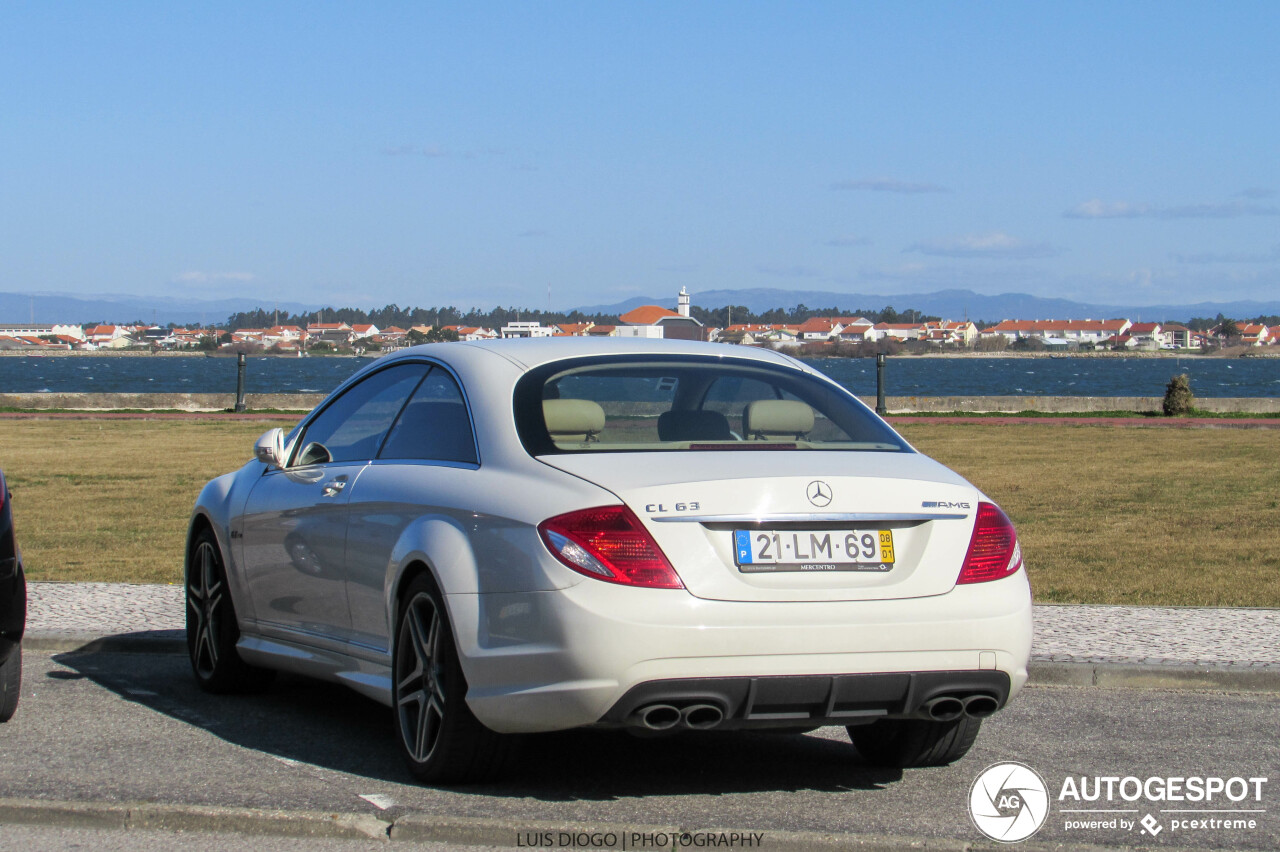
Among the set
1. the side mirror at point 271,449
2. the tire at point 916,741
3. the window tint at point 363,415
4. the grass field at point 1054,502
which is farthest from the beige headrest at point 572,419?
the grass field at point 1054,502

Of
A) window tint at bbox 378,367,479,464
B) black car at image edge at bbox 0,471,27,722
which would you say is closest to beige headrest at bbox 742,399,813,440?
window tint at bbox 378,367,479,464

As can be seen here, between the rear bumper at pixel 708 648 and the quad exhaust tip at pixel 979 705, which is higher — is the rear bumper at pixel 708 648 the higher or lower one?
the higher one

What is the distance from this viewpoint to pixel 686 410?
18.1 ft

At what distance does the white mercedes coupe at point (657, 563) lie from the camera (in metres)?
4.57

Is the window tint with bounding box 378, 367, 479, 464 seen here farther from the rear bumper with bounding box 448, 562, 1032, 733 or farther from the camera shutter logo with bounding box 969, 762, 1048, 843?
the camera shutter logo with bounding box 969, 762, 1048, 843

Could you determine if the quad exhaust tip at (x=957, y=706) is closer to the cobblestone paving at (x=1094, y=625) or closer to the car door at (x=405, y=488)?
the car door at (x=405, y=488)

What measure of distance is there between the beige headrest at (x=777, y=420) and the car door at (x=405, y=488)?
983 millimetres

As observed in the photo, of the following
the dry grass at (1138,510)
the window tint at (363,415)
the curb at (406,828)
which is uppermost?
the window tint at (363,415)

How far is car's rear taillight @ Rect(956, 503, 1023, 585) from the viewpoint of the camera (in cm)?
490

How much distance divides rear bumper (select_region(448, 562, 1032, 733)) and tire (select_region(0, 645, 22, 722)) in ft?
7.80

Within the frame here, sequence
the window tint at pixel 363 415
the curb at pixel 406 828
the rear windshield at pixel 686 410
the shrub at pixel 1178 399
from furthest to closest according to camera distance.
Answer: the shrub at pixel 1178 399 < the window tint at pixel 363 415 < the rear windshield at pixel 686 410 < the curb at pixel 406 828

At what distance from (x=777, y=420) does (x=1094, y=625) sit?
392 cm

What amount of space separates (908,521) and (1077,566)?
7.31 m

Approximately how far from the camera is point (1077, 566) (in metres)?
11.7
